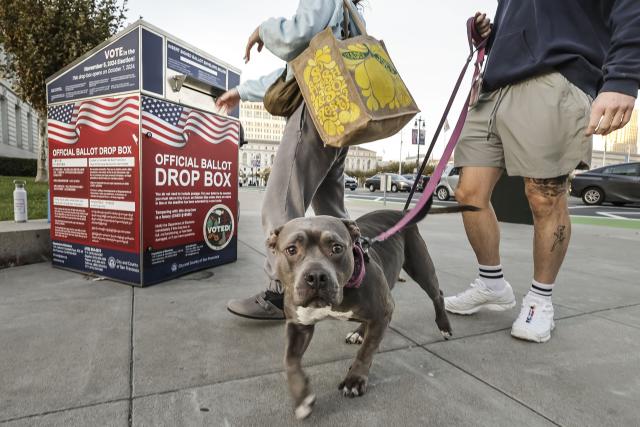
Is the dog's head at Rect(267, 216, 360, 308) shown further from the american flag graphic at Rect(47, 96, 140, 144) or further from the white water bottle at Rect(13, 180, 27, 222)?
the white water bottle at Rect(13, 180, 27, 222)

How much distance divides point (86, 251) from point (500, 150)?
11.0 feet

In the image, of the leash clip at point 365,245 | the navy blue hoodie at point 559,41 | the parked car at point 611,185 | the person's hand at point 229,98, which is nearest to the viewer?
the leash clip at point 365,245

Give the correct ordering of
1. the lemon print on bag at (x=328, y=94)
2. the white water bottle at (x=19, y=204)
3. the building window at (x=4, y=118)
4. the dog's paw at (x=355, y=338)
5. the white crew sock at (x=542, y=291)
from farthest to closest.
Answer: the building window at (x=4, y=118), the white water bottle at (x=19, y=204), the white crew sock at (x=542, y=291), the dog's paw at (x=355, y=338), the lemon print on bag at (x=328, y=94)

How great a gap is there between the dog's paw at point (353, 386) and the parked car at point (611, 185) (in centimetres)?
1735

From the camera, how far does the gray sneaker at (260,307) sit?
95.9 inches

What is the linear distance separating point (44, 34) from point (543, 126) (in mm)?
13020

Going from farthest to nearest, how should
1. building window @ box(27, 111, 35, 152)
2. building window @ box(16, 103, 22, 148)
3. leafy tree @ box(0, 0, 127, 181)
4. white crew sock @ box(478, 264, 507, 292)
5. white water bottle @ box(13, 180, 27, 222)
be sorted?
1. building window @ box(27, 111, 35, 152)
2. building window @ box(16, 103, 22, 148)
3. leafy tree @ box(0, 0, 127, 181)
4. white water bottle @ box(13, 180, 27, 222)
5. white crew sock @ box(478, 264, 507, 292)

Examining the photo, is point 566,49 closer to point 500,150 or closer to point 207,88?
point 500,150

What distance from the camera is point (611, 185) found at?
1548 centimetres

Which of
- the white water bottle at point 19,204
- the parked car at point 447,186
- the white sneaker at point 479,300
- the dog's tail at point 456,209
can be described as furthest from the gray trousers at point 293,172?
the parked car at point 447,186

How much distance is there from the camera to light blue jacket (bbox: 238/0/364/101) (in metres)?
2.22

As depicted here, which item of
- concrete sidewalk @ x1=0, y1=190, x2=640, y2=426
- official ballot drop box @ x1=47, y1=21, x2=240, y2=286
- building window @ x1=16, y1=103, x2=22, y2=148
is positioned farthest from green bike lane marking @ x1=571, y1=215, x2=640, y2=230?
building window @ x1=16, y1=103, x2=22, y2=148

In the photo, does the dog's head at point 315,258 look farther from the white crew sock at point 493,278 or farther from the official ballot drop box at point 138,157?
the official ballot drop box at point 138,157

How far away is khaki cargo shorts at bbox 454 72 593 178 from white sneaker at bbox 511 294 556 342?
74 cm
